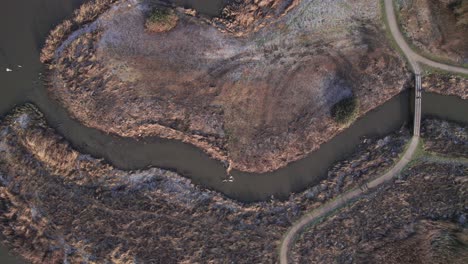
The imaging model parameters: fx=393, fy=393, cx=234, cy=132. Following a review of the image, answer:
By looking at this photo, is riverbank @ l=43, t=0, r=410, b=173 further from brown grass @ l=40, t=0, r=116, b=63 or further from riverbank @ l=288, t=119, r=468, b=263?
riverbank @ l=288, t=119, r=468, b=263

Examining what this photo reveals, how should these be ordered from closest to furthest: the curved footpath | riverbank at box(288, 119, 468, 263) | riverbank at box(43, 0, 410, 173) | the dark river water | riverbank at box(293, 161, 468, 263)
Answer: riverbank at box(293, 161, 468, 263)
riverbank at box(288, 119, 468, 263)
the curved footpath
riverbank at box(43, 0, 410, 173)
the dark river water

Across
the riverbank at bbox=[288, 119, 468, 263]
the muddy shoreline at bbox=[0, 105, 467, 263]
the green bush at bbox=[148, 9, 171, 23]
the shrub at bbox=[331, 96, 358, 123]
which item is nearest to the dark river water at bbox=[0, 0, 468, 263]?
the muddy shoreline at bbox=[0, 105, 467, 263]

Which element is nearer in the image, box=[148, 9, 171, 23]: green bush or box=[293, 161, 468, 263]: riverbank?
box=[293, 161, 468, 263]: riverbank

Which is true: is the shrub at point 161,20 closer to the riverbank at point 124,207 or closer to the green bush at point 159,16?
the green bush at point 159,16

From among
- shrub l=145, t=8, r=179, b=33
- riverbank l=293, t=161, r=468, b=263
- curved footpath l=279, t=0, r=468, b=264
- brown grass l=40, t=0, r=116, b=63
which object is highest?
brown grass l=40, t=0, r=116, b=63

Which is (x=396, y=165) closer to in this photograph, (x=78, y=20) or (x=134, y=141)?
(x=134, y=141)

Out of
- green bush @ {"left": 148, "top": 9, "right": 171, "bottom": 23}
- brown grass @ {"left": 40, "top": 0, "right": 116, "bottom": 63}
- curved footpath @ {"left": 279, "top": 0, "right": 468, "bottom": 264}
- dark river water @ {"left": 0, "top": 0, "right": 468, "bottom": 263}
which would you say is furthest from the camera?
dark river water @ {"left": 0, "top": 0, "right": 468, "bottom": 263}

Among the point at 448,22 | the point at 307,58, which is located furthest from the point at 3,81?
the point at 448,22
